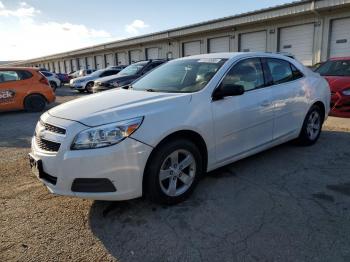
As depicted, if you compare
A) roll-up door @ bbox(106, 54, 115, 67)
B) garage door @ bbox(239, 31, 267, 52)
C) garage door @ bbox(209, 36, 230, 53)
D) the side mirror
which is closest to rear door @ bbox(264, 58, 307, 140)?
the side mirror

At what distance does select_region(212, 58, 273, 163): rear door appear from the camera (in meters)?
3.73

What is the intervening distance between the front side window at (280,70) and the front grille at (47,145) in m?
3.09

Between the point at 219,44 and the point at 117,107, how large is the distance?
787 inches

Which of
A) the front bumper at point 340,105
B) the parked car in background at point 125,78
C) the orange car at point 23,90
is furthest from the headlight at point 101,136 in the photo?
the parked car in background at point 125,78

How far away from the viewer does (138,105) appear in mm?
3225

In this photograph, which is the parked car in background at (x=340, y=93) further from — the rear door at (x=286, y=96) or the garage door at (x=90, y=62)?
the garage door at (x=90, y=62)

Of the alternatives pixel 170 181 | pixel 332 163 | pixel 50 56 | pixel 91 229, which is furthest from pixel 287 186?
pixel 50 56

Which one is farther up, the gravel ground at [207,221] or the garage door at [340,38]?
the garage door at [340,38]

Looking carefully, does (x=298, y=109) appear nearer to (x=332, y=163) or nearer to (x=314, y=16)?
(x=332, y=163)

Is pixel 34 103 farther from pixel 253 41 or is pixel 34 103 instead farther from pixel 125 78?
pixel 253 41

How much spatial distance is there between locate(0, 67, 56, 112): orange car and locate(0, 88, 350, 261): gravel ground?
6877 mm

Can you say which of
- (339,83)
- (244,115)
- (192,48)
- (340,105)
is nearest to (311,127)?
(244,115)

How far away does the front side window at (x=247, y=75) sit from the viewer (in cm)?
398

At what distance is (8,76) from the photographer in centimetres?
1027
